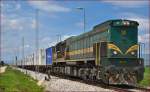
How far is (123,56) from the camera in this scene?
28.8 m

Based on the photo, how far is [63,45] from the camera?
48094 mm

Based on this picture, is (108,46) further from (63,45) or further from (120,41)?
(63,45)

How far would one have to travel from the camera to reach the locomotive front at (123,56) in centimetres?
2833

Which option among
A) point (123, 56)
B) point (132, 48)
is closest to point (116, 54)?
point (123, 56)

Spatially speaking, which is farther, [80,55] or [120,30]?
[80,55]

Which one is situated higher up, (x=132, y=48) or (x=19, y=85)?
(x=132, y=48)

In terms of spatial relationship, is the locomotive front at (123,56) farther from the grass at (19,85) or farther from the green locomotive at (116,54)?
the grass at (19,85)

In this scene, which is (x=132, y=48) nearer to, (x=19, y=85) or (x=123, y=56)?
(x=123, y=56)

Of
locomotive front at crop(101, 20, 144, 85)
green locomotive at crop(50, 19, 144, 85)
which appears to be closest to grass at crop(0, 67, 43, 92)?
green locomotive at crop(50, 19, 144, 85)

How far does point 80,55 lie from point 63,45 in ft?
35.2

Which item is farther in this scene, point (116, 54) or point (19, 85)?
point (19, 85)

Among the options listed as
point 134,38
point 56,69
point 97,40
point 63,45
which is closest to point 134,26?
point 134,38

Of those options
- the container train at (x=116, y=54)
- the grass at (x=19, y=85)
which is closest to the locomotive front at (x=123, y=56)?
the container train at (x=116, y=54)

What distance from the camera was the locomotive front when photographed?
28328mm
